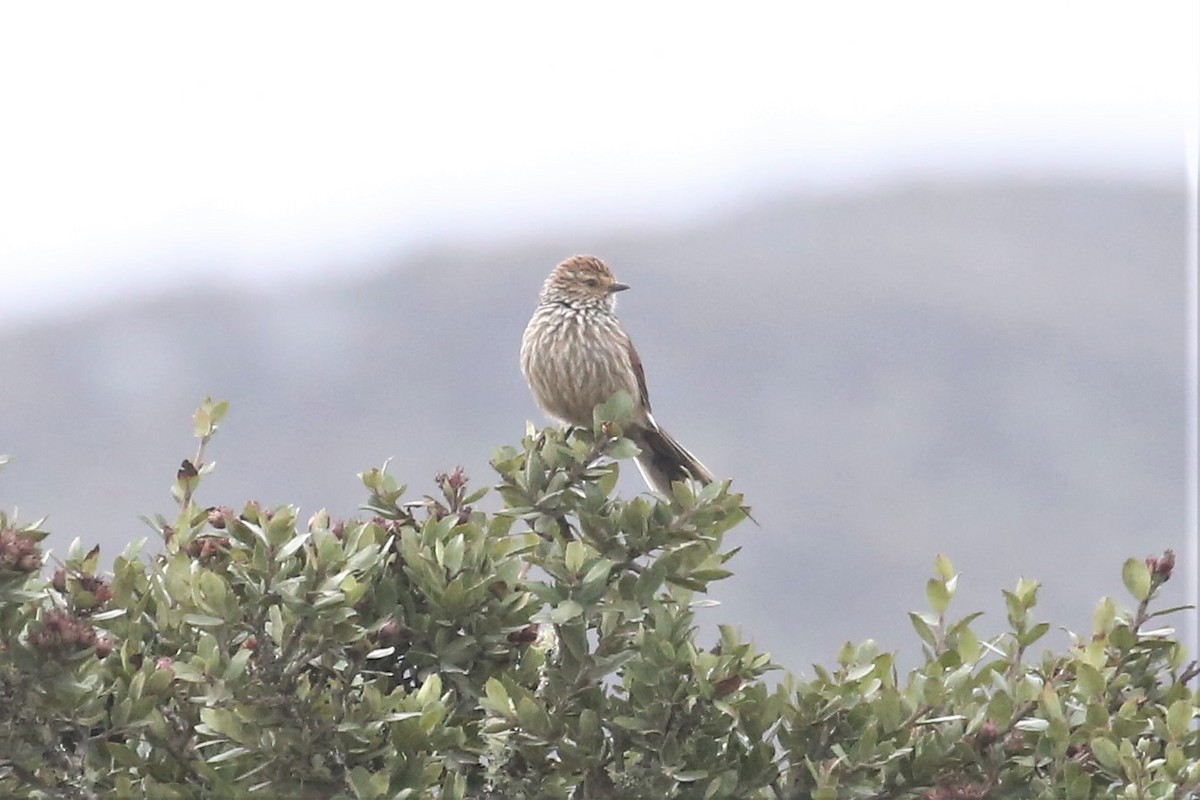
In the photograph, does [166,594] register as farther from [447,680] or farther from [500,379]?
[500,379]

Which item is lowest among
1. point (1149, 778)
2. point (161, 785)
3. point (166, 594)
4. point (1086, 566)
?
point (1086, 566)

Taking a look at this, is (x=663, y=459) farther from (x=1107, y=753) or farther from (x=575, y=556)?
(x=1107, y=753)

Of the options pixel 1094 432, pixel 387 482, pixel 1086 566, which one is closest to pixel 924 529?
pixel 1086 566

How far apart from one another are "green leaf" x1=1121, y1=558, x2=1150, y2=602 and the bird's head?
135 inches

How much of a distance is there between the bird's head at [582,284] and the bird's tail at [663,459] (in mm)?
862

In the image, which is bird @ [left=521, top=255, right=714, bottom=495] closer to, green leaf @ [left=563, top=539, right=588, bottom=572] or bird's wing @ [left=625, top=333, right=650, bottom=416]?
bird's wing @ [left=625, top=333, right=650, bottom=416]

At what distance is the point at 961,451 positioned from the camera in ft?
132

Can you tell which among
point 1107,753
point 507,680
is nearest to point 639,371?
point 507,680

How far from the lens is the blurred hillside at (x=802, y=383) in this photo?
3519 centimetres

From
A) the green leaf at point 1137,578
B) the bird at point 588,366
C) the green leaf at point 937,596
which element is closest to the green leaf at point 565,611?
the green leaf at point 937,596

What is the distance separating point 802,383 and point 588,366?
126ft

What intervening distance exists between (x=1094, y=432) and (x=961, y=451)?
10.3ft

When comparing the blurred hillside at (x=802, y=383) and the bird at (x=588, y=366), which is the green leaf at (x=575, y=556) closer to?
the bird at (x=588, y=366)

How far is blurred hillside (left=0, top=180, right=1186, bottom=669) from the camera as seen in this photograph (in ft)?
115
